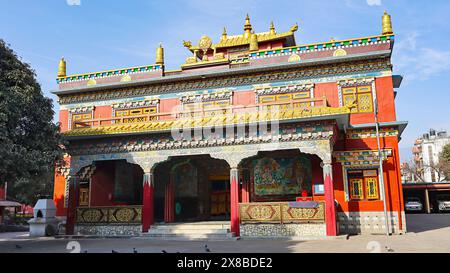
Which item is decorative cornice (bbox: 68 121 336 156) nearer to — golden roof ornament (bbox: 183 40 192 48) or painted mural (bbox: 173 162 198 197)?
painted mural (bbox: 173 162 198 197)

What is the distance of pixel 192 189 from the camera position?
21.8 meters

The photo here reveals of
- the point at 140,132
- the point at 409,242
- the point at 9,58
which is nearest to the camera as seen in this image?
the point at 409,242

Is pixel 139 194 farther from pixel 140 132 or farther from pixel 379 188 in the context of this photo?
pixel 379 188

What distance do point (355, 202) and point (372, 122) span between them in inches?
152

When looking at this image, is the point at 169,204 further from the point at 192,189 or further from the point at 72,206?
the point at 72,206

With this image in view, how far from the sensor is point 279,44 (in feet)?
88.9

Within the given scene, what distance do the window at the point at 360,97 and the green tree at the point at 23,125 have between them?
13.4 metres

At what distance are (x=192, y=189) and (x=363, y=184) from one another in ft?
28.9

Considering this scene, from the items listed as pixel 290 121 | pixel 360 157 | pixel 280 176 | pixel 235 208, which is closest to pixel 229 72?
pixel 290 121

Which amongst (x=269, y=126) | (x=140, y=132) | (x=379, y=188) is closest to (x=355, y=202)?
(x=379, y=188)

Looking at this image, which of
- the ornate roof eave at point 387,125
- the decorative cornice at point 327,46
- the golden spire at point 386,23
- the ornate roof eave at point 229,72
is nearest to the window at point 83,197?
the ornate roof eave at point 229,72

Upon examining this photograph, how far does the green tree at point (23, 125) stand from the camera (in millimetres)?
14000

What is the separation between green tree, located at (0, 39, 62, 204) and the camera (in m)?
14.0

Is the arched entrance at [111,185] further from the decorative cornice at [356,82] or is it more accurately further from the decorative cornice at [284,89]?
the decorative cornice at [356,82]
